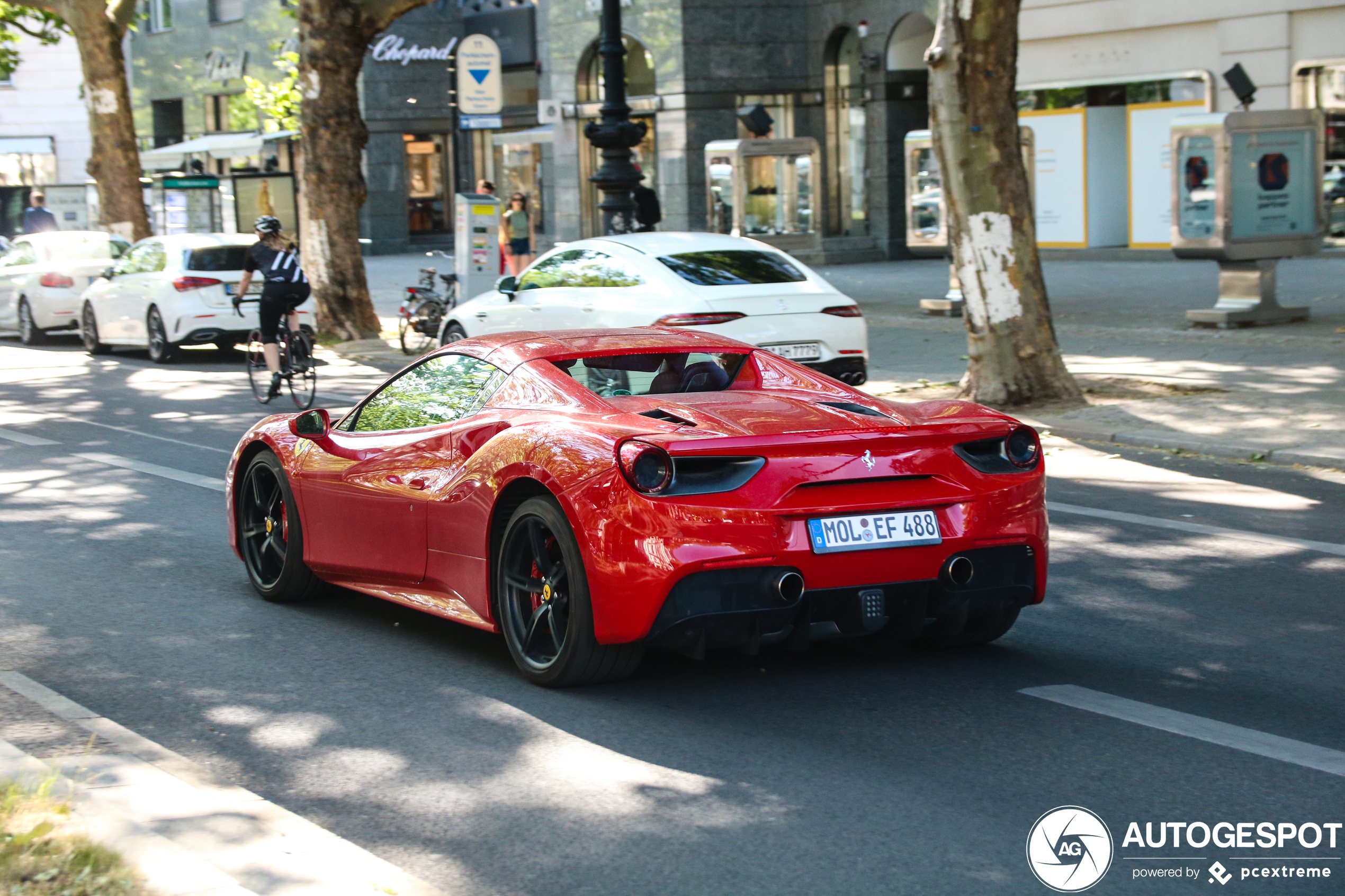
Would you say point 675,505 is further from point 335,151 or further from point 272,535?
point 335,151

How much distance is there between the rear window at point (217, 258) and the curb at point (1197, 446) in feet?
35.5

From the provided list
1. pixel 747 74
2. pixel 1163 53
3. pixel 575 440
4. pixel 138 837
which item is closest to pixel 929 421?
pixel 575 440

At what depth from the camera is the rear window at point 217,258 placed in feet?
63.7

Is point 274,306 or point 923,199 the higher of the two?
point 923,199

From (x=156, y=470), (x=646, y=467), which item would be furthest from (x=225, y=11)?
(x=646, y=467)

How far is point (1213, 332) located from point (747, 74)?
17556mm

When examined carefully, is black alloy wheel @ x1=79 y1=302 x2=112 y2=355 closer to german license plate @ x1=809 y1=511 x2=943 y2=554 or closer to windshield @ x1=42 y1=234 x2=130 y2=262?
windshield @ x1=42 y1=234 x2=130 y2=262

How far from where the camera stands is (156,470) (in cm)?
Answer: 1127

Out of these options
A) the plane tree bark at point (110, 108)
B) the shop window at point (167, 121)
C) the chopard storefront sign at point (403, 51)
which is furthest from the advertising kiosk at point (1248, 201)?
the shop window at point (167, 121)

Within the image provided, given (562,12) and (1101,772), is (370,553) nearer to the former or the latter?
(1101,772)

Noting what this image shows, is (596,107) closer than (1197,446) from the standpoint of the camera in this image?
No

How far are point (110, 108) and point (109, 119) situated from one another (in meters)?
0.18

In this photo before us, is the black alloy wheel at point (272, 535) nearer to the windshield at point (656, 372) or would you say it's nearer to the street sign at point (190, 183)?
the windshield at point (656, 372)

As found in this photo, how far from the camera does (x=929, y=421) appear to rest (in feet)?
18.6
